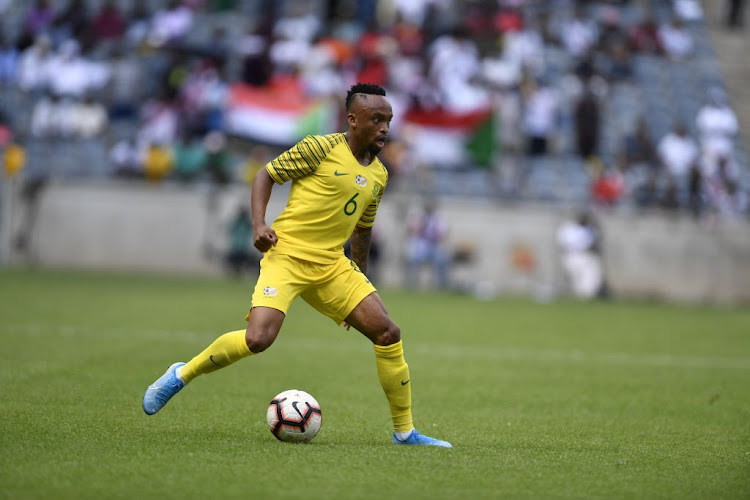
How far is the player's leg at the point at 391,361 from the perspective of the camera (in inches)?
304

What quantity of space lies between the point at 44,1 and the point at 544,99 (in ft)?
46.6

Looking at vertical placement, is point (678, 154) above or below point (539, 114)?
below

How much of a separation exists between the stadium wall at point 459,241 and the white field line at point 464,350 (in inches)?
469

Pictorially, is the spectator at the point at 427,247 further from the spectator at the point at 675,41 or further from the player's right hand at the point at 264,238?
the player's right hand at the point at 264,238

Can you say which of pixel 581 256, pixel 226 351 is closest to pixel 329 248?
pixel 226 351

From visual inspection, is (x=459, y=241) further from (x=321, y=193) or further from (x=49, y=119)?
(x=321, y=193)

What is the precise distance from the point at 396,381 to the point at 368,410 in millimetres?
1860

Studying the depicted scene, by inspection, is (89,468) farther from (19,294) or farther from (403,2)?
(403,2)

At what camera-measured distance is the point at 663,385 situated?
12.1m

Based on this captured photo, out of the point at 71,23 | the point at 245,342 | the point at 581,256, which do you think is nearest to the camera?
the point at 245,342

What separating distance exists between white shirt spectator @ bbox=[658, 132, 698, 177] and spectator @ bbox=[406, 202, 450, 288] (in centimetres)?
573

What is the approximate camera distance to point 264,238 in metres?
7.39

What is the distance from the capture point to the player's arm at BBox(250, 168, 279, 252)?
7.40 meters

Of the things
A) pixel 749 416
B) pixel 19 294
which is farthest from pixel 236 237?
pixel 749 416
